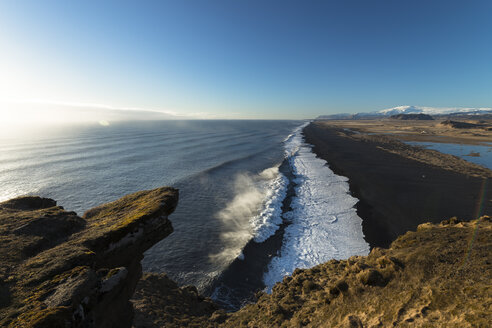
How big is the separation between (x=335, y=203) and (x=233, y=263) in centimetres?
1450

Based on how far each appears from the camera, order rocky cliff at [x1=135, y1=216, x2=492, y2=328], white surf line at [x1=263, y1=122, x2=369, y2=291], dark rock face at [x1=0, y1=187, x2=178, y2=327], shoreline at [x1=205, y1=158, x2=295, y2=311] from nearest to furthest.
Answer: dark rock face at [x1=0, y1=187, x2=178, y2=327] → rocky cliff at [x1=135, y1=216, x2=492, y2=328] → shoreline at [x1=205, y1=158, x2=295, y2=311] → white surf line at [x1=263, y1=122, x2=369, y2=291]

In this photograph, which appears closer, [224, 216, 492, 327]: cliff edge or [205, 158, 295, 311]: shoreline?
[224, 216, 492, 327]: cliff edge

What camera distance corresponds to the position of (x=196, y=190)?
2903 cm

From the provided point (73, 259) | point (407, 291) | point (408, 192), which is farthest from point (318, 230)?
point (73, 259)

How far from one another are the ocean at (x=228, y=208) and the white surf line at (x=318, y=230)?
79mm

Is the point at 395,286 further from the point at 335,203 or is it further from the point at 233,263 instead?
the point at 335,203

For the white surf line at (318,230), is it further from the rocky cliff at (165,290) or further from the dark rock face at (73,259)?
the dark rock face at (73,259)

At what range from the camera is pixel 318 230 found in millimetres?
18094

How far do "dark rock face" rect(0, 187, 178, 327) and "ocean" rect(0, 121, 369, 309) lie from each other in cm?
718

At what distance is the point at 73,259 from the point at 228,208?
1828 centimetres

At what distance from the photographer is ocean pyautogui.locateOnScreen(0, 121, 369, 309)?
14.3 metres

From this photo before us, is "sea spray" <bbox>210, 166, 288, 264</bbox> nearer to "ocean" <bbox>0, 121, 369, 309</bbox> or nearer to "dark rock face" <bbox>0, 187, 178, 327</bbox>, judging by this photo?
"ocean" <bbox>0, 121, 369, 309</bbox>

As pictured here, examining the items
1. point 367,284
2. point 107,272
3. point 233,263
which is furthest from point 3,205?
point 367,284

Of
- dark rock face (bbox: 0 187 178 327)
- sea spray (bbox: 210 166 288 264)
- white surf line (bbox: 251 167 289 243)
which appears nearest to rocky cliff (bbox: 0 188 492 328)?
dark rock face (bbox: 0 187 178 327)
